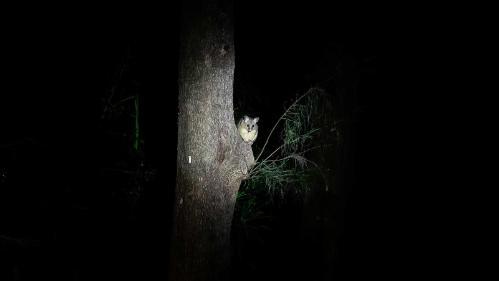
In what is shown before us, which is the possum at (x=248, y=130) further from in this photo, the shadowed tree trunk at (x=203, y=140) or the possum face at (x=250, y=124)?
the shadowed tree trunk at (x=203, y=140)

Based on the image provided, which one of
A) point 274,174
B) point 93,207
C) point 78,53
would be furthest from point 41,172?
point 274,174

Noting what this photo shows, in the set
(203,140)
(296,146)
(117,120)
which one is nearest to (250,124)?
(296,146)

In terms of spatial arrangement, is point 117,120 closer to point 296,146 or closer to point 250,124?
point 250,124

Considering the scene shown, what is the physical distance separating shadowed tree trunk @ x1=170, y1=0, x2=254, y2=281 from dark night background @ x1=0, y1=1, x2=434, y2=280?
3.37 feet

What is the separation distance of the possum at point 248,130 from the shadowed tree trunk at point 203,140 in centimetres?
19

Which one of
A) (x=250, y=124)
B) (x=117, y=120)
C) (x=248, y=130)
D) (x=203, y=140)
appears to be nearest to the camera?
(x=203, y=140)

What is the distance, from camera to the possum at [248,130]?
265 centimetres

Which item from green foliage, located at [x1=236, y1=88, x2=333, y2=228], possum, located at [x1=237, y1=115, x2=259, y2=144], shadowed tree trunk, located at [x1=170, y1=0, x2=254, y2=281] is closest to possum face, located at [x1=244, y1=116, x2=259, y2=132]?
possum, located at [x1=237, y1=115, x2=259, y2=144]

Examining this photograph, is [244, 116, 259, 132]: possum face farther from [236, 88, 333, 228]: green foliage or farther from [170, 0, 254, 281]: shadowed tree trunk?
[170, 0, 254, 281]: shadowed tree trunk

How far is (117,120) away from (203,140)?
1.55 meters

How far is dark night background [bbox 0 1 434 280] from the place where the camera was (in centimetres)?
340

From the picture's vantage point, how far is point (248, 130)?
2764 mm

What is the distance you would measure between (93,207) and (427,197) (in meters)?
4.36

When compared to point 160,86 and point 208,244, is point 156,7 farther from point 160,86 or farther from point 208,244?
point 208,244
